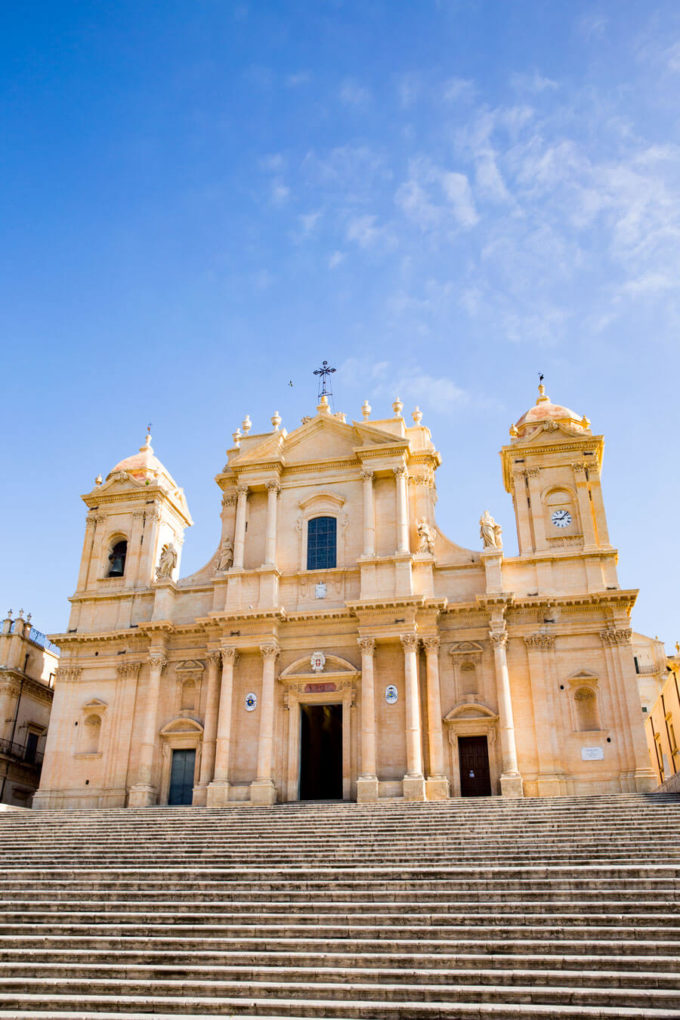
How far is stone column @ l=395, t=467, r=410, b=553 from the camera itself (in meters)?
28.3

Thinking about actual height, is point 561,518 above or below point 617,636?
above

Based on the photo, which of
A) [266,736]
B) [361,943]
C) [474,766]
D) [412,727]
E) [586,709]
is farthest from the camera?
[266,736]

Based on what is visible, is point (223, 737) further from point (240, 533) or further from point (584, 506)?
point (584, 506)

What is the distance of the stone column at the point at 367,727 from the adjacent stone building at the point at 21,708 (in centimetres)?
1478

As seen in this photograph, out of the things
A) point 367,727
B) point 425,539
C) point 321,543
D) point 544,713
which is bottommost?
point 367,727

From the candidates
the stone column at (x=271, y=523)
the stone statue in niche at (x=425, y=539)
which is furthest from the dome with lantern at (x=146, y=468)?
the stone statue in niche at (x=425, y=539)

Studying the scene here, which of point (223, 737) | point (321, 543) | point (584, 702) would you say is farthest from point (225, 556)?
point (584, 702)

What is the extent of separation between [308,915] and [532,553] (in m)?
17.8

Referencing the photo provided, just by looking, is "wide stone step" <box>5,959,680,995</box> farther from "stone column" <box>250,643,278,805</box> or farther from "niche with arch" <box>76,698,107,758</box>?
"niche with arch" <box>76,698,107,758</box>

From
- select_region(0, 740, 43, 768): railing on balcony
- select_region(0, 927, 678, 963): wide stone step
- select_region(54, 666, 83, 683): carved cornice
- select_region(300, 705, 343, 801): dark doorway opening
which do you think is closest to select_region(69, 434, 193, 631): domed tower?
select_region(54, 666, 83, 683): carved cornice

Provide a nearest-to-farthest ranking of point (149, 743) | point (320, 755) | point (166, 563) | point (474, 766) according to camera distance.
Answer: point (474, 766) → point (149, 743) → point (320, 755) → point (166, 563)

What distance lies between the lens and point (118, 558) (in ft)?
110

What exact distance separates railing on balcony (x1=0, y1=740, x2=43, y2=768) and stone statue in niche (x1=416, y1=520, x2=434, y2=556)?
19103 millimetres

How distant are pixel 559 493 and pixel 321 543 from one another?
8534mm
